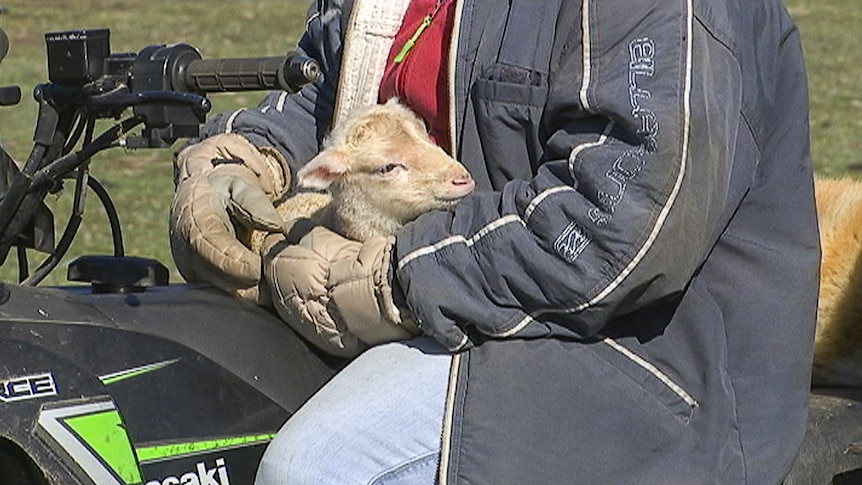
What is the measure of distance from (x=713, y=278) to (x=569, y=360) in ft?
1.16

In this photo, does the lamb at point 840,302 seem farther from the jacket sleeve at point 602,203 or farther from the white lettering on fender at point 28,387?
the white lettering on fender at point 28,387

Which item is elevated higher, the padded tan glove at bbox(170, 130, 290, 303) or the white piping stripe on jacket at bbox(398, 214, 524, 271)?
the white piping stripe on jacket at bbox(398, 214, 524, 271)

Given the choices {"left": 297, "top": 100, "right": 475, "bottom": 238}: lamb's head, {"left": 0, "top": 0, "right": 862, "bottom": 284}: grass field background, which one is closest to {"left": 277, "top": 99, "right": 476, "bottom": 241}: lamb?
{"left": 297, "top": 100, "right": 475, "bottom": 238}: lamb's head

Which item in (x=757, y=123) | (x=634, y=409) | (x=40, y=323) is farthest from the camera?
(x=757, y=123)

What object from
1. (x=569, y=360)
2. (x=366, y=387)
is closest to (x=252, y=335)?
(x=366, y=387)

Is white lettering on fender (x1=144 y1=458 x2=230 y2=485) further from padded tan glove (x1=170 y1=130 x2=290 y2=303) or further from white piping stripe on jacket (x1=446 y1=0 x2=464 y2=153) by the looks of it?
white piping stripe on jacket (x1=446 y1=0 x2=464 y2=153)

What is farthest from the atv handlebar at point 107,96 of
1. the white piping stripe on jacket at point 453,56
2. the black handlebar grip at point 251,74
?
the white piping stripe on jacket at point 453,56

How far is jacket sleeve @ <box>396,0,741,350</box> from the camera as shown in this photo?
2.33 m

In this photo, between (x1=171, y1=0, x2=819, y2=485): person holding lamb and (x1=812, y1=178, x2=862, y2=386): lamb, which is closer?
(x1=171, y1=0, x2=819, y2=485): person holding lamb

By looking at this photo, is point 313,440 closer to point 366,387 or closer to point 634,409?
point 366,387

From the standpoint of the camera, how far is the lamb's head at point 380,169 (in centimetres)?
267

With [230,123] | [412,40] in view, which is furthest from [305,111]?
[412,40]

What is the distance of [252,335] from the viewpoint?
2.59 metres

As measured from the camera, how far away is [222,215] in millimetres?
2758
